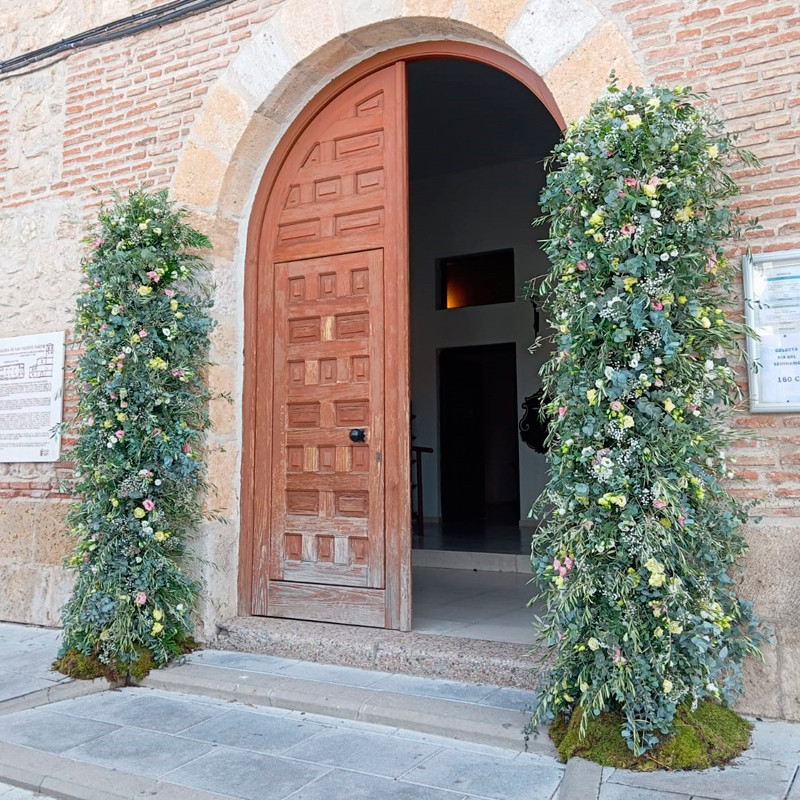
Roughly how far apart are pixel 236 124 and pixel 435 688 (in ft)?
10.3

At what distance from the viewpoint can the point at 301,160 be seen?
14.8 feet

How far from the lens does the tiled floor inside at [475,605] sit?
12.8 ft

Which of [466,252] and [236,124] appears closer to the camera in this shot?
[236,124]

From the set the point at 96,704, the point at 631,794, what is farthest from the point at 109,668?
the point at 631,794

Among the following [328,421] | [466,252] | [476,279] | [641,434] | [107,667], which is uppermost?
[466,252]

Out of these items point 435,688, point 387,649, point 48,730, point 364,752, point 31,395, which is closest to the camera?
point 364,752

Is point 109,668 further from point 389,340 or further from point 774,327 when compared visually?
point 774,327

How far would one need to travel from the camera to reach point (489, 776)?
8.65 ft

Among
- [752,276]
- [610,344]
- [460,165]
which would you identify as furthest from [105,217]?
[460,165]

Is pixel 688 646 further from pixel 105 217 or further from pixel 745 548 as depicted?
pixel 105 217

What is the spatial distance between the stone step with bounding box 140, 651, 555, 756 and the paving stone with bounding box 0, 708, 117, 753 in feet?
1.68

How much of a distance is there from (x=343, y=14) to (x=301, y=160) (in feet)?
2.66

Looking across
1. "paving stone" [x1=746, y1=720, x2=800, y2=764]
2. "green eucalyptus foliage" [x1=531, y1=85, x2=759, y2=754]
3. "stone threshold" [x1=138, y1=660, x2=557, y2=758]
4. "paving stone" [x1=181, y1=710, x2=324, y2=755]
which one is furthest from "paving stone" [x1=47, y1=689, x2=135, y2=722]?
"paving stone" [x1=746, y1=720, x2=800, y2=764]

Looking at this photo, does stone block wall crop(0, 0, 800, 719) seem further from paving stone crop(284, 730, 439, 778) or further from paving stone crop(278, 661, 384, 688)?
paving stone crop(284, 730, 439, 778)
